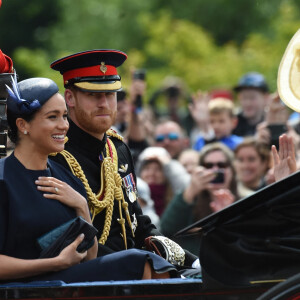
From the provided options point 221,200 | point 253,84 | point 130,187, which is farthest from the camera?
point 253,84

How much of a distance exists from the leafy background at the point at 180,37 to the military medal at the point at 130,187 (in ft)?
37.3

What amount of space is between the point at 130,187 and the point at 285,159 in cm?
93

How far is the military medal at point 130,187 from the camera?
5.85 m

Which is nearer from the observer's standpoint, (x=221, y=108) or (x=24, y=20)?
(x=221, y=108)

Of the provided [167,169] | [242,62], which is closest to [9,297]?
[167,169]

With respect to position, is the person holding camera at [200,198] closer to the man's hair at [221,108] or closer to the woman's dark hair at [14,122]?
the man's hair at [221,108]

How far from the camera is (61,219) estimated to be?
16.4ft

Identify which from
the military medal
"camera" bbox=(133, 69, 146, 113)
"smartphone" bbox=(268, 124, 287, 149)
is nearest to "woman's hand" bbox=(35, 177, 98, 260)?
the military medal

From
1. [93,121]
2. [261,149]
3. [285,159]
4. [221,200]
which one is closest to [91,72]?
[93,121]

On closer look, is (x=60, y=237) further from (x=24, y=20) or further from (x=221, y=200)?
(x=24, y=20)

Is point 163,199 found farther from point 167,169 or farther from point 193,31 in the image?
point 193,31

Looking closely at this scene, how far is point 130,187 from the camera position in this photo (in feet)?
19.3

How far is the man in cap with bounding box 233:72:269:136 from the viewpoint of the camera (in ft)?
37.0

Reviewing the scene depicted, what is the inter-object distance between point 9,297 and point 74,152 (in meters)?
1.14
